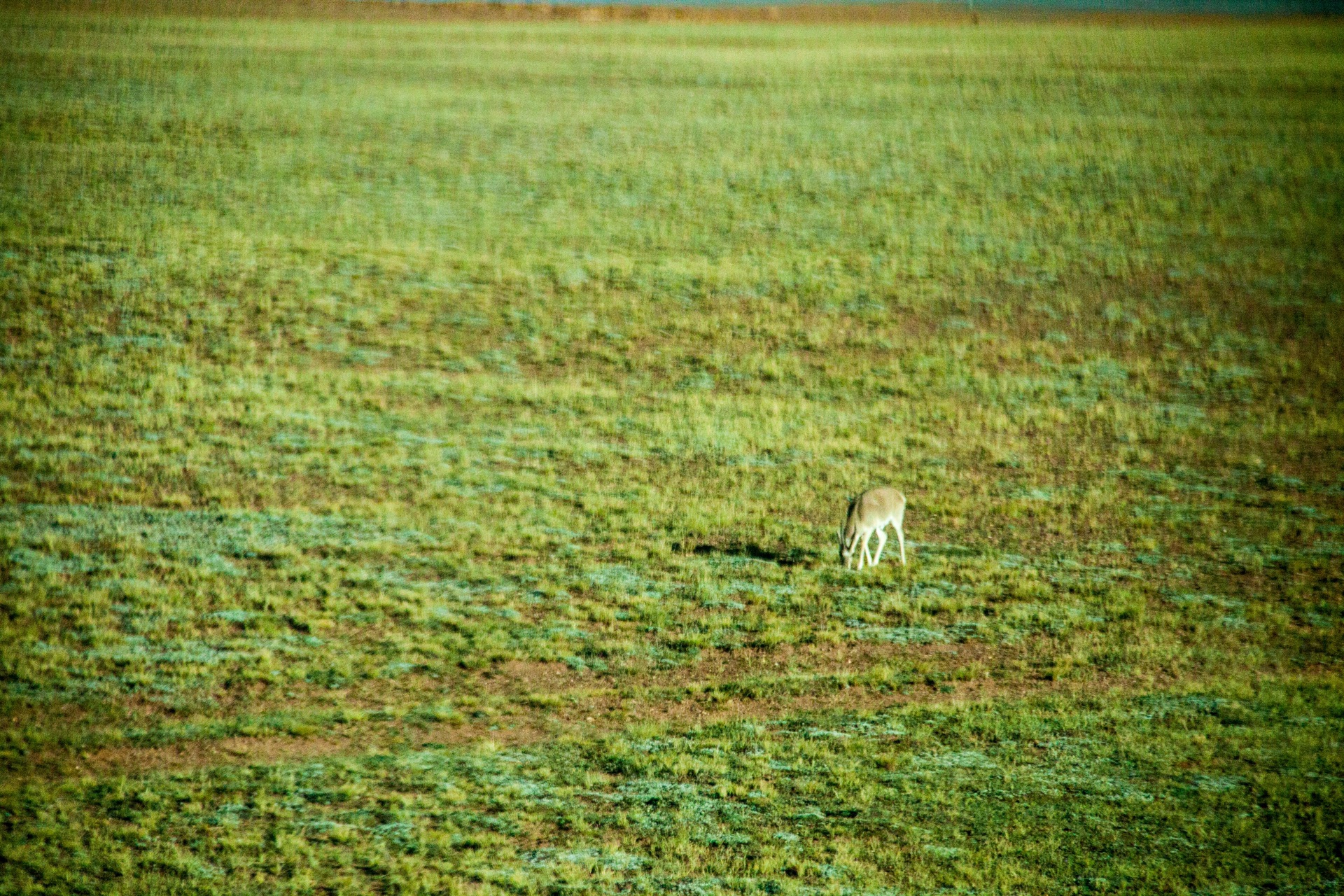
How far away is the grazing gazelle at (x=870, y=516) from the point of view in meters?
15.7

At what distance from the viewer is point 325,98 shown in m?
48.9

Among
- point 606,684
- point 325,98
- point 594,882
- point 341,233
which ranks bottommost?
point 594,882

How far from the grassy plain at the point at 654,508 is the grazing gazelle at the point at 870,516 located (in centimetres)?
58

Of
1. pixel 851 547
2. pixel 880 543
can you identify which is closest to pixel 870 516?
pixel 851 547

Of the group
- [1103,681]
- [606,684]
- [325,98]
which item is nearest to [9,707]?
[606,684]

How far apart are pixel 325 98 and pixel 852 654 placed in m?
40.8

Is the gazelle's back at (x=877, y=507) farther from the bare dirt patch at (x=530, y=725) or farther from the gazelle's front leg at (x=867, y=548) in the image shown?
the bare dirt patch at (x=530, y=725)

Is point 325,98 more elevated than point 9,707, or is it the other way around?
point 325,98

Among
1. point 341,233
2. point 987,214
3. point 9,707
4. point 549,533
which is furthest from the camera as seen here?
point 987,214

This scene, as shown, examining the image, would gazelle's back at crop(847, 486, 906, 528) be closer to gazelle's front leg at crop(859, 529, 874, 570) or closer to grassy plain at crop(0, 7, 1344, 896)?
gazelle's front leg at crop(859, 529, 874, 570)

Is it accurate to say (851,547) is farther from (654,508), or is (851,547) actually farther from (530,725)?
(530,725)

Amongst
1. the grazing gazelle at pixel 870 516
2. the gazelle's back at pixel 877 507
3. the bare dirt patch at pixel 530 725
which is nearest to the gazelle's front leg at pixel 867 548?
the grazing gazelle at pixel 870 516

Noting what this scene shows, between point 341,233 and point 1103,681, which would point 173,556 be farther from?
point 341,233

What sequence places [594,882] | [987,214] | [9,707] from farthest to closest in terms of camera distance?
[987,214], [9,707], [594,882]
